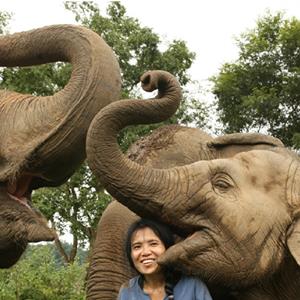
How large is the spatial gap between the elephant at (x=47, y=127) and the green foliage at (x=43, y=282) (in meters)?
5.76

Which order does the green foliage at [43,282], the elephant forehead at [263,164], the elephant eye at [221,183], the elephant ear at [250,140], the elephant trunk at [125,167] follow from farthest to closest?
the green foliage at [43,282] → the elephant ear at [250,140] → the elephant forehead at [263,164] → the elephant eye at [221,183] → the elephant trunk at [125,167]

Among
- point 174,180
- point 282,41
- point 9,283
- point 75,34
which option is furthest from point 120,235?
point 282,41

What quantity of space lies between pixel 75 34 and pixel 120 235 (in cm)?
91

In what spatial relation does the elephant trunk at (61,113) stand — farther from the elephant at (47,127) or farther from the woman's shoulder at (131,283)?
the woman's shoulder at (131,283)

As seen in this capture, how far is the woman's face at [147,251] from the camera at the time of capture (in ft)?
9.05

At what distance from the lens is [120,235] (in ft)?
10.5

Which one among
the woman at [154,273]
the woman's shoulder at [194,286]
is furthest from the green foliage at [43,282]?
the woman's shoulder at [194,286]

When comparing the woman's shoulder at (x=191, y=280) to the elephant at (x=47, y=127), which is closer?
the woman's shoulder at (x=191, y=280)

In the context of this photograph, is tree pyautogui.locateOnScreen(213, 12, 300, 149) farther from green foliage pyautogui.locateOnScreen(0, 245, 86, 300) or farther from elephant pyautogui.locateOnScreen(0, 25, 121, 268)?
elephant pyautogui.locateOnScreen(0, 25, 121, 268)

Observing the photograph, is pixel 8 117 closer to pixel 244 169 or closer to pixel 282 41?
pixel 244 169

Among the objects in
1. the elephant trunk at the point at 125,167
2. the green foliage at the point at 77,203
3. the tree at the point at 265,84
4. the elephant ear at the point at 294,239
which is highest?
the elephant trunk at the point at 125,167

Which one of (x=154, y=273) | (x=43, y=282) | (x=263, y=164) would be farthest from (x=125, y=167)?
(x=43, y=282)

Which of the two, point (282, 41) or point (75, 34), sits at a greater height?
point (75, 34)

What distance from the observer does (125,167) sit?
9.05ft
